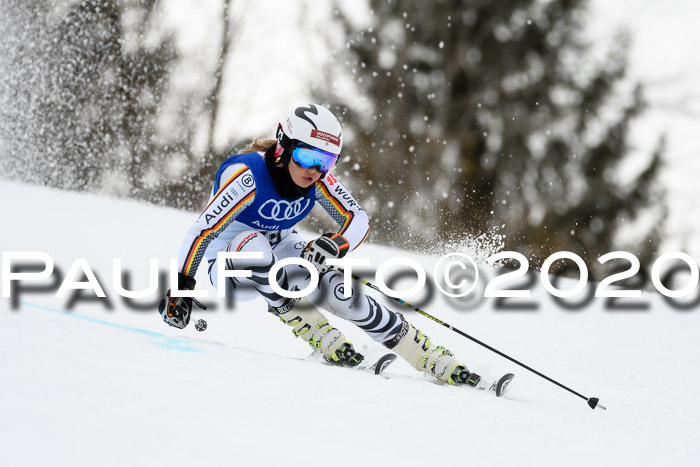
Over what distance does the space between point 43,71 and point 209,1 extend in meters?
4.34

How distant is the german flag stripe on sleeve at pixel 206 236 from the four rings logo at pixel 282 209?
0.14 meters

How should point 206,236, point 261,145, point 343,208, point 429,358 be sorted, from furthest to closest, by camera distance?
point 343,208, point 261,145, point 429,358, point 206,236

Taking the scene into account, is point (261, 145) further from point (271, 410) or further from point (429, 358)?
point (271, 410)

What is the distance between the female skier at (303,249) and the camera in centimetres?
346

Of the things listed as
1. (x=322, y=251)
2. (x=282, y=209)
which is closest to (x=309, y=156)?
(x=282, y=209)

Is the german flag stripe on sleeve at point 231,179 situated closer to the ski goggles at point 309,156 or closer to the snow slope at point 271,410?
the ski goggles at point 309,156

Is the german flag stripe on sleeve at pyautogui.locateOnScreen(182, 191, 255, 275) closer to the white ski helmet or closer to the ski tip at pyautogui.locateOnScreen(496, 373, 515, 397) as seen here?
the white ski helmet

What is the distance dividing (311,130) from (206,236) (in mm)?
718

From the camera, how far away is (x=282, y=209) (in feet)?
12.0

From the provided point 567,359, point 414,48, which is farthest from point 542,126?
point 567,359

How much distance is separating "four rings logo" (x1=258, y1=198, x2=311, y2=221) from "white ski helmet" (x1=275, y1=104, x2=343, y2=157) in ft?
0.84

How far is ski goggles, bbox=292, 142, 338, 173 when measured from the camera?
11.4ft

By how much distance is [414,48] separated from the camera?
16969mm

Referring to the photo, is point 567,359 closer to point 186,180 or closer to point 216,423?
point 216,423
